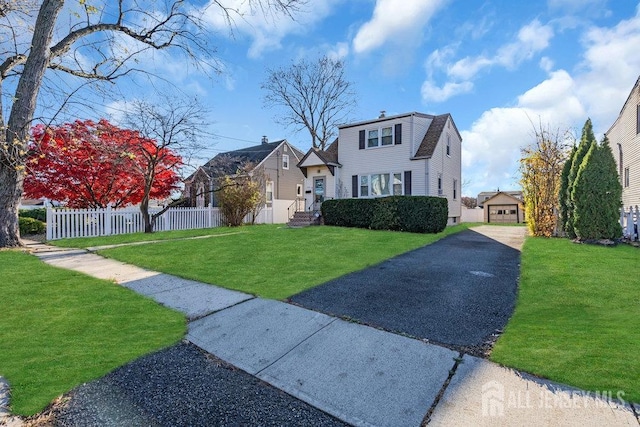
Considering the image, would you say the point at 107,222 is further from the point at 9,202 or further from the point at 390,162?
the point at 390,162

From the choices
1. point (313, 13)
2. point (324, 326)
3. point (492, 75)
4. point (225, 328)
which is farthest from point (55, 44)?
point (492, 75)

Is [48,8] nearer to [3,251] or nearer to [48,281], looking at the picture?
[3,251]

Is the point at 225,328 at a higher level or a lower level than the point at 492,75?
lower

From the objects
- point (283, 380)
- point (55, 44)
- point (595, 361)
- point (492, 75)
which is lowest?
point (283, 380)

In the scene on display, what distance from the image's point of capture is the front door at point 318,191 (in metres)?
19.4

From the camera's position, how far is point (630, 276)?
613 centimetres

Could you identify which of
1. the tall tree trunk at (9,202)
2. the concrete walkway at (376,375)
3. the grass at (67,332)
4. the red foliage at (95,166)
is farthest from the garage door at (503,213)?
the tall tree trunk at (9,202)

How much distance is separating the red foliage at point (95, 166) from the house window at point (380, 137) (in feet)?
33.3

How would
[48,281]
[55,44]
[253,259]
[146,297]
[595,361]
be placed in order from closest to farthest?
[595,361], [146,297], [48,281], [253,259], [55,44]

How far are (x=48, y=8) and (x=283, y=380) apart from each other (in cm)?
1256

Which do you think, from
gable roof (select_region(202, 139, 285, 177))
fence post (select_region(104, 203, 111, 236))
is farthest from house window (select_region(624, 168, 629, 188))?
fence post (select_region(104, 203, 111, 236))

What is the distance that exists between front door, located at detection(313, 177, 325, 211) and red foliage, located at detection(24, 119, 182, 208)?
25.6 feet

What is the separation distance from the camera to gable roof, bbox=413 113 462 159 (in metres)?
16.3

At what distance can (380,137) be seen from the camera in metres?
17.7
